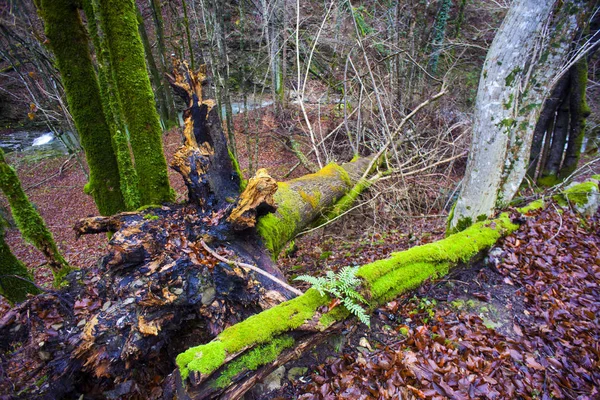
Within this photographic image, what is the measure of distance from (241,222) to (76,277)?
2.18 metres

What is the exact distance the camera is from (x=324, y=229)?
713cm

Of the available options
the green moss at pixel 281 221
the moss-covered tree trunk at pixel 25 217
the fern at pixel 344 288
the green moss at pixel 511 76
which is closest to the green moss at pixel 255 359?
the fern at pixel 344 288

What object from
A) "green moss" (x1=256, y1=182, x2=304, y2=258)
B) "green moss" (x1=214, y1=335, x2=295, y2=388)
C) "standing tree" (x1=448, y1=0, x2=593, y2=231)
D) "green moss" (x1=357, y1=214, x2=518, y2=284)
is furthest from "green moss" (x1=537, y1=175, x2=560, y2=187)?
"green moss" (x1=214, y1=335, x2=295, y2=388)

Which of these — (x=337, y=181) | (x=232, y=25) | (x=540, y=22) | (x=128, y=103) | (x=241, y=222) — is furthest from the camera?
(x=232, y=25)

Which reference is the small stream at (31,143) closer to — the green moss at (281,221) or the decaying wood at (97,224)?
the decaying wood at (97,224)

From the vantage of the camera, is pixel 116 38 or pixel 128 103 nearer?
pixel 116 38

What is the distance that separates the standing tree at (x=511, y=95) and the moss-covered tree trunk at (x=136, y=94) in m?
4.84

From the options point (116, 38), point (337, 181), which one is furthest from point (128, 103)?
point (337, 181)

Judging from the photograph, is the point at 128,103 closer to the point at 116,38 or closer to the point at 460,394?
the point at 116,38

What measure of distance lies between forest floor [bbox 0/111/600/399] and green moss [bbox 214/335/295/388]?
41 centimetres

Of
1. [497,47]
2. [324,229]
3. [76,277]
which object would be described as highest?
[497,47]

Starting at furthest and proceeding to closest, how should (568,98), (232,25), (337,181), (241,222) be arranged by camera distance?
(232,25) → (568,98) → (337,181) → (241,222)

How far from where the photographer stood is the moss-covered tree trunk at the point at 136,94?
A: 12.1 ft

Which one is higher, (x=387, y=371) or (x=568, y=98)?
(x=568, y=98)
